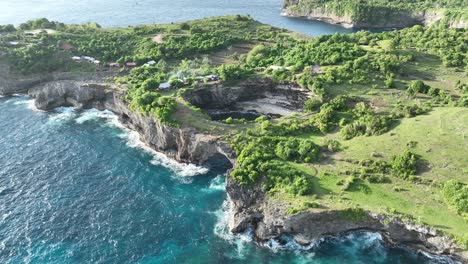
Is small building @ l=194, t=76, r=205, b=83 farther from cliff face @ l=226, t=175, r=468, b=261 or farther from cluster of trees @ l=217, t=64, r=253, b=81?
cliff face @ l=226, t=175, r=468, b=261

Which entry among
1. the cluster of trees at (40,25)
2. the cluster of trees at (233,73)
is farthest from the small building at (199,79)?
the cluster of trees at (40,25)

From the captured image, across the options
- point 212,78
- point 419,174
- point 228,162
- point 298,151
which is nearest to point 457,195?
point 419,174

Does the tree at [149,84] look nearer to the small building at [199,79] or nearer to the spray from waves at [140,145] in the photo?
the small building at [199,79]

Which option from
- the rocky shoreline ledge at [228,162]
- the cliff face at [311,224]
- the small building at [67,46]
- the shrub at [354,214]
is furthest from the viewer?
the small building at [67,46]

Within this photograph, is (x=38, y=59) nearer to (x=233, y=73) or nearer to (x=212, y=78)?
(x=212, y=78)

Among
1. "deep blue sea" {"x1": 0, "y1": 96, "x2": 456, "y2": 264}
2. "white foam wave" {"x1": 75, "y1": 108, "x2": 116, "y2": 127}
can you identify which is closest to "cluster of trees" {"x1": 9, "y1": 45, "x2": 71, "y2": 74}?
"white foam wave" {"x1": 75, "y1": 108, "x2": 116, "y2": 127}

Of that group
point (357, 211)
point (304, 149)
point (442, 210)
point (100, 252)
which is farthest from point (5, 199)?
point (442, 210)

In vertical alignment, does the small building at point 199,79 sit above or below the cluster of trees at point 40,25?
below
